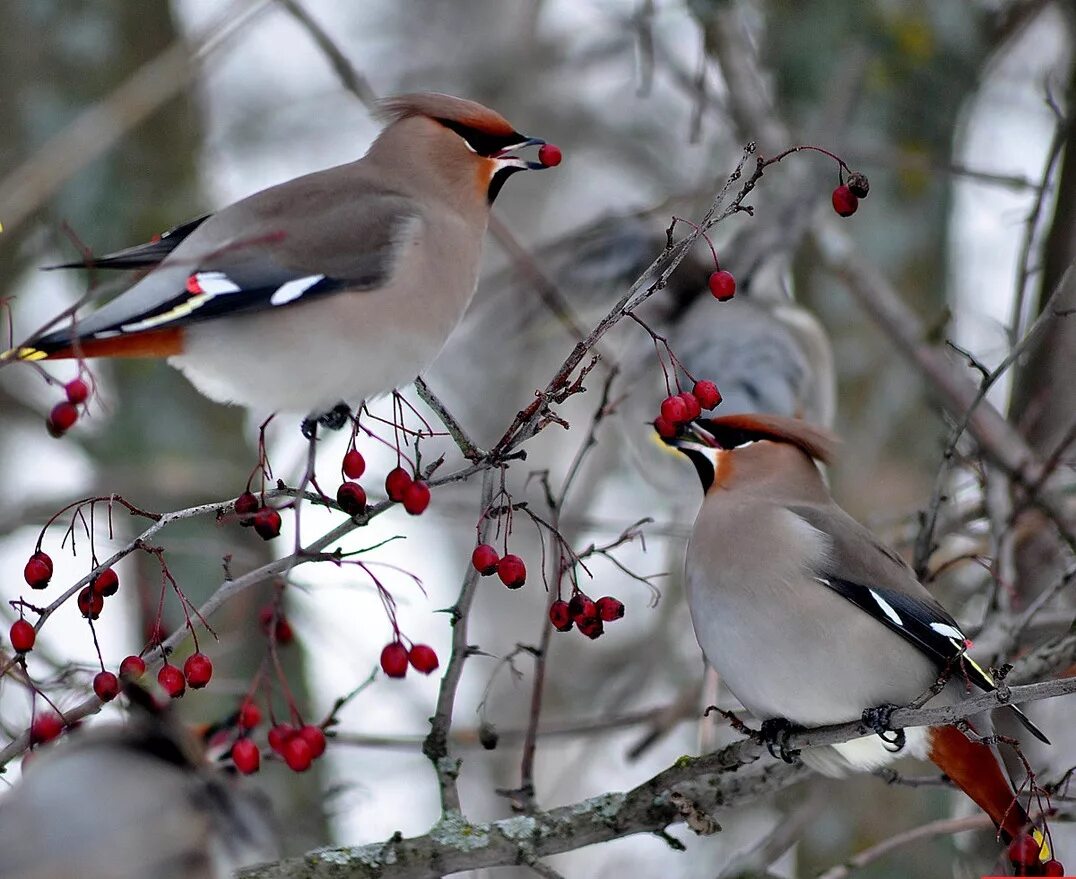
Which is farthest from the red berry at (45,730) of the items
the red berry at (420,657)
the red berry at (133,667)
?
the red berry at (420,657)

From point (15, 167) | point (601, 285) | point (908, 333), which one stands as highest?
point (15, 167)

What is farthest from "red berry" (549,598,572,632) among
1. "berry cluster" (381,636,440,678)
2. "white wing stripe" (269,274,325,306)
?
"white wing stripe" (269,274,325,306)

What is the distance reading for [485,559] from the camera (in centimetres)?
256

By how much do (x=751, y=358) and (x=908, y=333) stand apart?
523 mm

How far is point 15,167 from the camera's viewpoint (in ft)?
16.7

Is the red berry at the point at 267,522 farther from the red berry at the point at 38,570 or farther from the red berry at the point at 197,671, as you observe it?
the red berry at the point at 38,570

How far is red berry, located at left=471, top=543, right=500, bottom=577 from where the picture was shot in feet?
8.37

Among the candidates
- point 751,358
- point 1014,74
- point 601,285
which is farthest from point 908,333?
point 1014,74

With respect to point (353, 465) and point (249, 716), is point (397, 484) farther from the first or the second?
point (249, 716)

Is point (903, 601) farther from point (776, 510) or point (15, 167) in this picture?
point (15, 167)

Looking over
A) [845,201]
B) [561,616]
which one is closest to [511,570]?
[561,616]

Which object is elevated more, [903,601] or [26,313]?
[26,313]

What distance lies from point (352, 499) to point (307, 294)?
1.64 ft

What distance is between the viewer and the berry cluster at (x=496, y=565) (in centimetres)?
255
